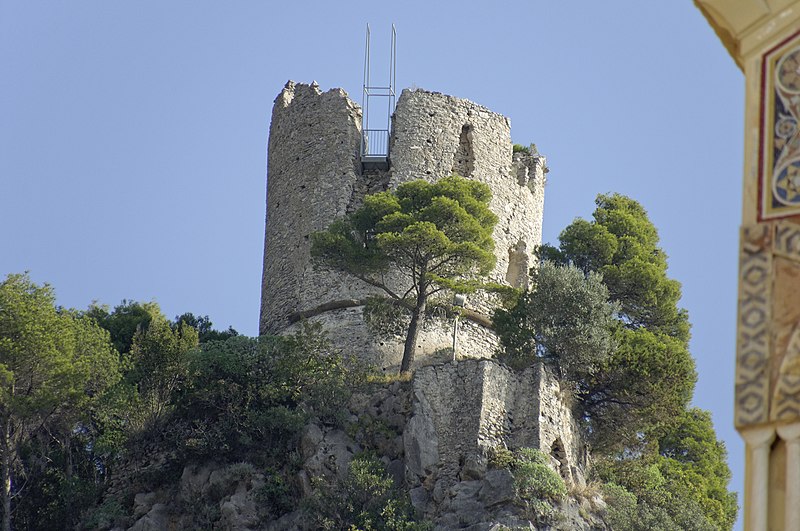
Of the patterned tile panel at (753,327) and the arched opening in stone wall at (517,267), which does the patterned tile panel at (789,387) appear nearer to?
the patterned tile panel at (753,327)

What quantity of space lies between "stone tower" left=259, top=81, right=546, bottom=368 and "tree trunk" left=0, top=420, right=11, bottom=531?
559cm

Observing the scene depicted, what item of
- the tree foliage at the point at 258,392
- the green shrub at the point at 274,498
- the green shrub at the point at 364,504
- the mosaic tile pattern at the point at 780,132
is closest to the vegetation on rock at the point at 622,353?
the tree foliage at the point at 258,392

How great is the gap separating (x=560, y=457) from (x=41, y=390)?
8.77m

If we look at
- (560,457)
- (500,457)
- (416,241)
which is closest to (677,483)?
(560,457)

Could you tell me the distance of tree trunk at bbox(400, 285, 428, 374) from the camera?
3077 centimetres

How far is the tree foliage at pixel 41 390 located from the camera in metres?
30.7

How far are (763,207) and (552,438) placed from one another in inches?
867

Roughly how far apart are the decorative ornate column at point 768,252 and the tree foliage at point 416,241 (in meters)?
23.6

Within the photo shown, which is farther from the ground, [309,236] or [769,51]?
[309,236]

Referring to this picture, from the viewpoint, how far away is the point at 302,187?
114 ft

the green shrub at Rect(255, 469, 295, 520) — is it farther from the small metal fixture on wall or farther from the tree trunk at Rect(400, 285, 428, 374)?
the small metal fixture on wall

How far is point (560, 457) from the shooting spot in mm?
28781

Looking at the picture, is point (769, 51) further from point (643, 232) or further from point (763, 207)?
point (643, 232)

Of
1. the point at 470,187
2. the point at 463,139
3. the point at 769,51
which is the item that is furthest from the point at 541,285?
the point at 769,51
